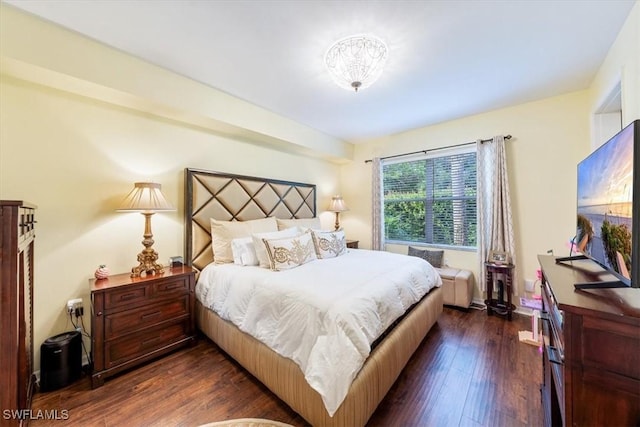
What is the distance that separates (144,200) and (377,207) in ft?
11.0

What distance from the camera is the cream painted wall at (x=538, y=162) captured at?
276 cm

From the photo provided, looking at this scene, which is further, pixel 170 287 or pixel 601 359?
pixel 170 287

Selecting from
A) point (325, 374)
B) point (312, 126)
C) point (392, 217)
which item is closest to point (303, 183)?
point (312, 126)

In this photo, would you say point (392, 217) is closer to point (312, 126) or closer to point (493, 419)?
point (312, 126)

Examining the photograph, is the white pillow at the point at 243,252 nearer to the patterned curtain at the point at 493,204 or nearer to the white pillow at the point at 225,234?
the white pillow at the point at 225,234

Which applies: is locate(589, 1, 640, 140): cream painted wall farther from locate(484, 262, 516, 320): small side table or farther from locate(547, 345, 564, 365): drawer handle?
locate(484, 262, 516, 320): small side table

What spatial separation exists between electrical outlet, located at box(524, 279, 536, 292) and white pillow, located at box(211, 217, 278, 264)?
11.2 ft

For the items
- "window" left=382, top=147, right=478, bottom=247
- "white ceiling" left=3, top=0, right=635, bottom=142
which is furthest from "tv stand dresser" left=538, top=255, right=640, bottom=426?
"window" left=382, top=147, right=478, bottom=247

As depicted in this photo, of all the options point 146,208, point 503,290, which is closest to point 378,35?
point 146,208

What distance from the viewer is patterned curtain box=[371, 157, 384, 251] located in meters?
4.27

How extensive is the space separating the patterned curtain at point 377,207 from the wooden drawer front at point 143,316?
304cm

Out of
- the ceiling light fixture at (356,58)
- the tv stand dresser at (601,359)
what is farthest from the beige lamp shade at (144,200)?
the tv stand dresser at (601,359)

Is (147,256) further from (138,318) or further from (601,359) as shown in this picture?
(601,359)

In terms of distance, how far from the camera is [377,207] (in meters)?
4.29
